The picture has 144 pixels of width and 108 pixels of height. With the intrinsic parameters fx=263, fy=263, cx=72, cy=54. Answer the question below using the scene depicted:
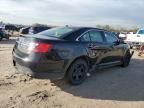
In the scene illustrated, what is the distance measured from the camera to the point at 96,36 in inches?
309

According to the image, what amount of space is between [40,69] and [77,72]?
129cm

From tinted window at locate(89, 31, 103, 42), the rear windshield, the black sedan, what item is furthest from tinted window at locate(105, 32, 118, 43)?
the rear windshield

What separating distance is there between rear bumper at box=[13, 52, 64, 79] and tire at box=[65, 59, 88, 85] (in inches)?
16.0

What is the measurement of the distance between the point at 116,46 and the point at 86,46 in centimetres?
213

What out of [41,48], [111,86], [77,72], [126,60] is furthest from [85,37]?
[126,60]

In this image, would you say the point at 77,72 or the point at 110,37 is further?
the point at 110,37

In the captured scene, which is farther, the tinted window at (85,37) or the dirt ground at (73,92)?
the tinted window at (85,37)

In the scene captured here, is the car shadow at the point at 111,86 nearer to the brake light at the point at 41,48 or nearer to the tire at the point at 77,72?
the tire at the point at 77,72

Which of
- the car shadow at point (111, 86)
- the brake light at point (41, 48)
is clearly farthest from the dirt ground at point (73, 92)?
the brake light at point (41, 48)

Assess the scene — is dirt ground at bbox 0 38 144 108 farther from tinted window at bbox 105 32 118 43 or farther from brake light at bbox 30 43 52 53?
tinted window at bbox 105 32 118 43

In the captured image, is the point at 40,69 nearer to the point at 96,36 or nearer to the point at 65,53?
the point at 65,53

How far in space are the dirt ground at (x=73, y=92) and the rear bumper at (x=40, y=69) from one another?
431mm

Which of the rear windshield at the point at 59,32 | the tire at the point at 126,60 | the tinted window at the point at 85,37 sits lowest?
the tire at the point at 126,60

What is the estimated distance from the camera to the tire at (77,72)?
268 inches
